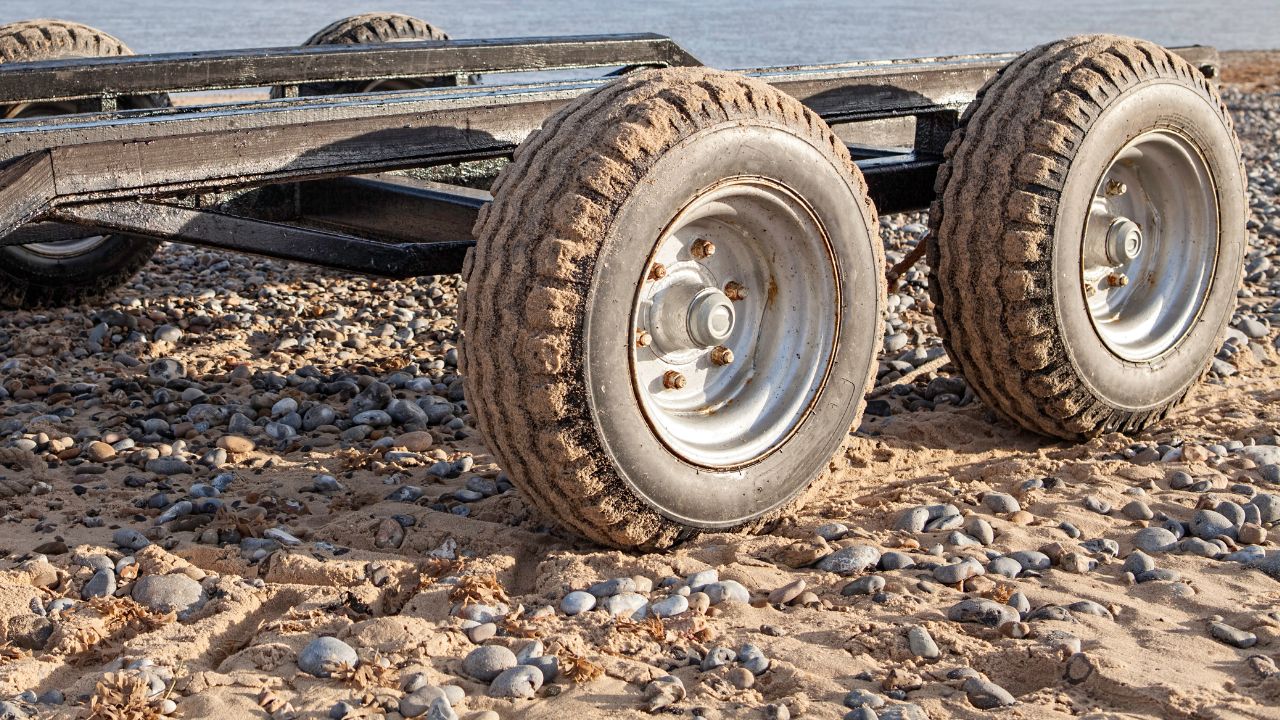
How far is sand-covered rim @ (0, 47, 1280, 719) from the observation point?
2752 mm

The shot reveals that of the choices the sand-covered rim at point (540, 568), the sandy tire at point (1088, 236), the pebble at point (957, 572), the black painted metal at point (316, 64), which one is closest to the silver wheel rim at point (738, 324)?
the sand-covered rim at point (540, 568)

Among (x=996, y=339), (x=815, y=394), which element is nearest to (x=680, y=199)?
(x=815, y=394)

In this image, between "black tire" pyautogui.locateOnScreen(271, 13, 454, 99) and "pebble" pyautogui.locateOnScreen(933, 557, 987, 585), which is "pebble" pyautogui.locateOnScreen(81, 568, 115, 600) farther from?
"black tire" pyautogui.locateOnScreen(271, 13, 454, 99)

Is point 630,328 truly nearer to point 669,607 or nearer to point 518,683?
point 669,607

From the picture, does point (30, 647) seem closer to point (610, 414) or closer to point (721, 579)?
point (610, 414)

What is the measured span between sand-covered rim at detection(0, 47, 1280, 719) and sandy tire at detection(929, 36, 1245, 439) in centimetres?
27

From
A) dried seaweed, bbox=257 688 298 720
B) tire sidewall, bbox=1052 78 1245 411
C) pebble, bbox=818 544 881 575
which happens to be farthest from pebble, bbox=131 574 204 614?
tire sidewall, bbox=1052 78 1245 411

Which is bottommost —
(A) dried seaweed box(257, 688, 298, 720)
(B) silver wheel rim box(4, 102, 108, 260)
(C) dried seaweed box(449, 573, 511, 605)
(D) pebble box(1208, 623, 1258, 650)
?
(D) pebble box(1208, 623, 1258, 650)

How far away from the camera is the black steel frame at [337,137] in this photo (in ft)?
10.3

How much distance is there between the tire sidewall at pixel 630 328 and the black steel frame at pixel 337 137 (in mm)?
690

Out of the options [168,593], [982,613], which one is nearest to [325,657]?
[168,593]

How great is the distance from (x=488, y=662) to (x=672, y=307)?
1099 mm

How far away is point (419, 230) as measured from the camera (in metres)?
4.32

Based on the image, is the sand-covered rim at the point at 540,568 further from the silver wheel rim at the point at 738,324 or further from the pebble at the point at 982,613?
the silver wheel rim at the point at 738,324
